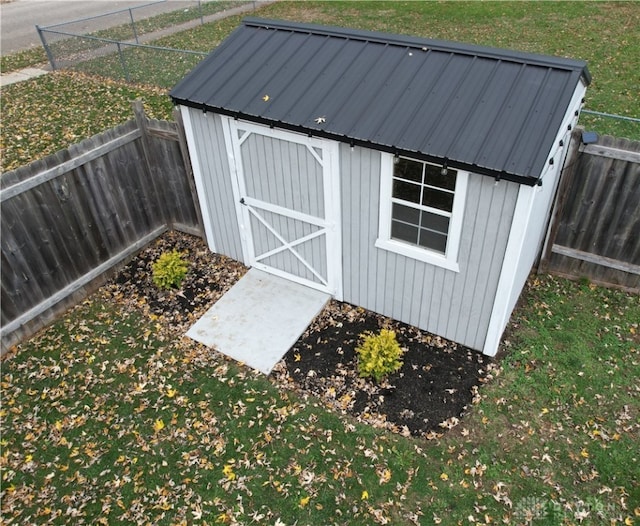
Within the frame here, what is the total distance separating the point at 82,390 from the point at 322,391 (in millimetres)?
3139

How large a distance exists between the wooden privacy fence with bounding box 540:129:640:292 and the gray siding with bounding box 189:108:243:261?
4.88 meters

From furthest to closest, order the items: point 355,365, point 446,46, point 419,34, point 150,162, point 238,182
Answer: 1. point 419,34
2. point 150,162
3. point 238,182
4. point 355,365
5. point 446,46

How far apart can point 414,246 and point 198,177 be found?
369 centimetres

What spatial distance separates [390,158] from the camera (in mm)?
5641

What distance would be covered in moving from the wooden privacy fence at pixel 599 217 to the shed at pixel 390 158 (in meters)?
0.27

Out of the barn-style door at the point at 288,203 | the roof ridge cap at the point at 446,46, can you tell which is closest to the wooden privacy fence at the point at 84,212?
the barn-style door at the point at 288,203

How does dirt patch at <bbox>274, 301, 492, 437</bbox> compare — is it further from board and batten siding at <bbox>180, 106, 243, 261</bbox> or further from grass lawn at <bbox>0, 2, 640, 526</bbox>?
board and batten siding at <bbox>180, 106, 243, 261</bbox>

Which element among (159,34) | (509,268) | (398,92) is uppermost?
(398,92)

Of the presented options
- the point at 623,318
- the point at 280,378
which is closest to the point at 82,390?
the point at 280,378

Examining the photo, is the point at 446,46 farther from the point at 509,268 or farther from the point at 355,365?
the point at 355,365

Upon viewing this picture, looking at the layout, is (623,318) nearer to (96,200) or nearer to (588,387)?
(588,387)

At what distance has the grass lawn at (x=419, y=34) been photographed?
11773mm

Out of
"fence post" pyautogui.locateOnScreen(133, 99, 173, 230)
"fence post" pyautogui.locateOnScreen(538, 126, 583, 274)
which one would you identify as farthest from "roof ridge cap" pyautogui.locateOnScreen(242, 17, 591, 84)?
"fence post" pyautogui.locateOnScreen(133, 99, 173, 230)

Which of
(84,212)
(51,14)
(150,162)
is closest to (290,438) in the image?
(84,212)
